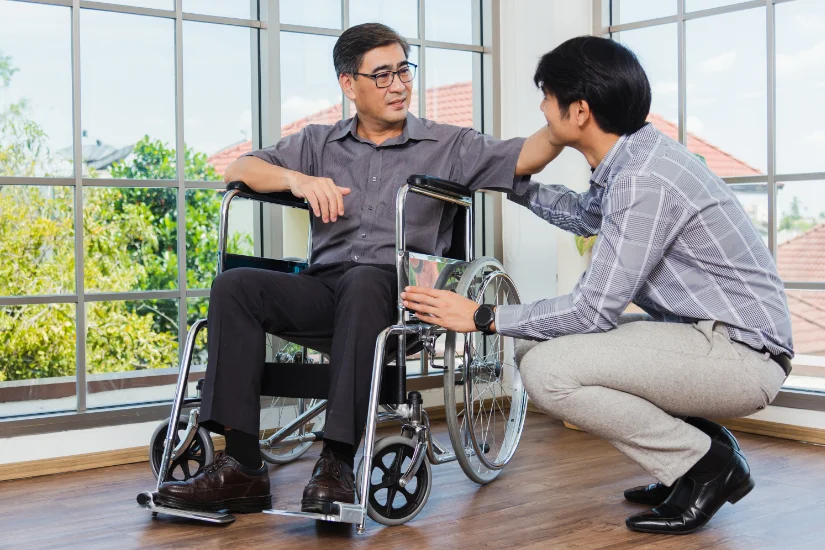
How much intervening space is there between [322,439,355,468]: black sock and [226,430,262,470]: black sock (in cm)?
18

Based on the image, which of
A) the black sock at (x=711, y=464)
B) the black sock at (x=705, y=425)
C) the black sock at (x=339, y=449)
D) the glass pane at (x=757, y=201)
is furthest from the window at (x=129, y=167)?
the black sock at (x=711, y=464)

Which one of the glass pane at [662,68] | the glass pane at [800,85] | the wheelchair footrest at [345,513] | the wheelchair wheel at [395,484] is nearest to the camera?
the wheelchair footrest at [345,513]

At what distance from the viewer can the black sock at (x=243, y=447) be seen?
2004mm

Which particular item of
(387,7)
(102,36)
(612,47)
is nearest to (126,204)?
(102,36)

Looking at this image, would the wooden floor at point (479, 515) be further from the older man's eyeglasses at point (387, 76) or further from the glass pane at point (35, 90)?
the older man's eyeglasses at point (387, 76)

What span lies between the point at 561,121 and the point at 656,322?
1.55 feet

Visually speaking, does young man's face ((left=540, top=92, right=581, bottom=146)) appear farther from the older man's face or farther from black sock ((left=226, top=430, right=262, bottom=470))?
black sock ((left=226, top=430, right=262, bottom=470))

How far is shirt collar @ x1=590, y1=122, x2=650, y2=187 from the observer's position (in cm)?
199

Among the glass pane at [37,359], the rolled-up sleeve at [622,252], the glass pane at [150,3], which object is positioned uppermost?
the glass pane at [150,3]

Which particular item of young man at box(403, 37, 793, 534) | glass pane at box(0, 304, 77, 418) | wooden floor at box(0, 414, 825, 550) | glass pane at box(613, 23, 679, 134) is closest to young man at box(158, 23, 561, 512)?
wooden floor at box(0, 414, 825, 550)

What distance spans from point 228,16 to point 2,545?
173 centimetres

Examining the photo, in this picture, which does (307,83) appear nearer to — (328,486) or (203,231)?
(203,231)

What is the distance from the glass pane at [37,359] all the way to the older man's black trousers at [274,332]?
34.9 inches

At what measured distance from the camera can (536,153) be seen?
224 centimetres
